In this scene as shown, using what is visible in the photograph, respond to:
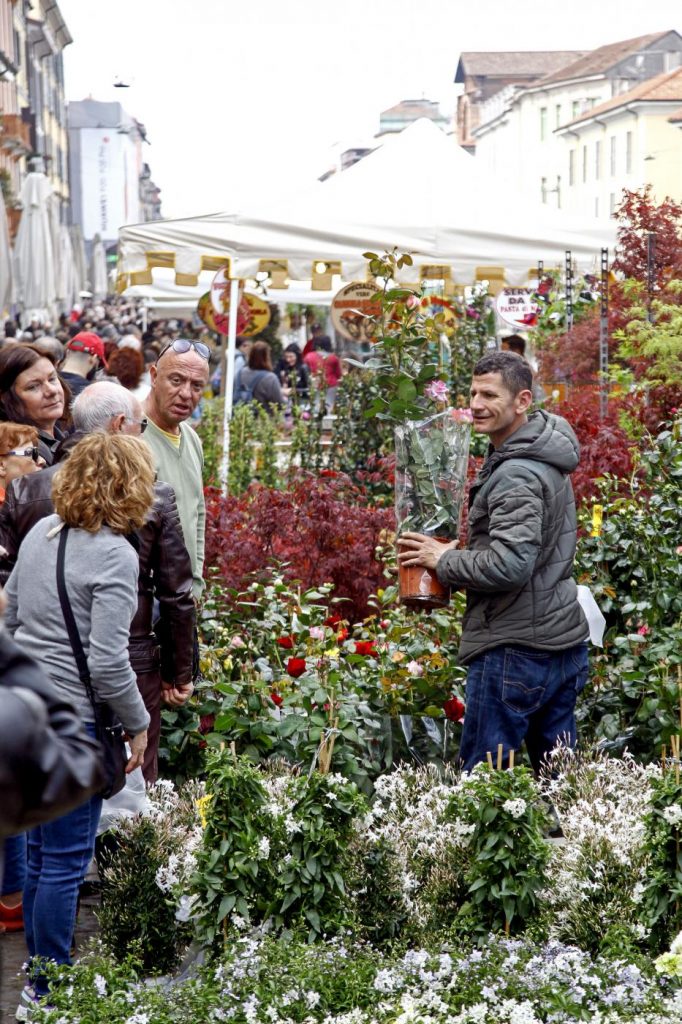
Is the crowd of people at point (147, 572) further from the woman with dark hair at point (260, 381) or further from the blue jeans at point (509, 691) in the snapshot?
the woman with dark hair at point (260, 381)

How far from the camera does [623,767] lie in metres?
4.42

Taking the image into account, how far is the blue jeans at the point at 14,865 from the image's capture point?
4.26 m

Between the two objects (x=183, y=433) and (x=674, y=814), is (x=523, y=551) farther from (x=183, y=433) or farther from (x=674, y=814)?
(x=183, y=433)

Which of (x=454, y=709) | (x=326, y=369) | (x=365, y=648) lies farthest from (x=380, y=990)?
(x=326, y=369)

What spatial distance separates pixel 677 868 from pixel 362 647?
192 centimetres

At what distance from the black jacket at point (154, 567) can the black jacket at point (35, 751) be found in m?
2.00

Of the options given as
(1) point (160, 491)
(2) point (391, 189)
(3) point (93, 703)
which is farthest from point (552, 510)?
(2) point (391, 189)

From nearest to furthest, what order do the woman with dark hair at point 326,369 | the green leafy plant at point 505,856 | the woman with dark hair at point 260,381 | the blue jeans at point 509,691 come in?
the green leafy plant at point 505,856
the blue jeans at point 509,691
the woman with dark hair at point 326,369
the woman with dark hair at point 260,381

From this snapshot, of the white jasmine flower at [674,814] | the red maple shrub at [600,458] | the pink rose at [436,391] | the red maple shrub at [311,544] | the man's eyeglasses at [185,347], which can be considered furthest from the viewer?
the red maple shrub at [600,458]

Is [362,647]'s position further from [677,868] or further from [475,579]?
[677,868]

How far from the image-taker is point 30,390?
538 centimetres

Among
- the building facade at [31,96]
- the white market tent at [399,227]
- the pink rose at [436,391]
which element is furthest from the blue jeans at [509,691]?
the building facade at [31,96]

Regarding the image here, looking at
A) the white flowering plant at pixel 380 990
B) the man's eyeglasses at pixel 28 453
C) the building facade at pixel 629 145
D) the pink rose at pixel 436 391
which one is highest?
the building facade at pixel 629 145

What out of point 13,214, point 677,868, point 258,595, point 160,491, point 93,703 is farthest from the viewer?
point 13,214
